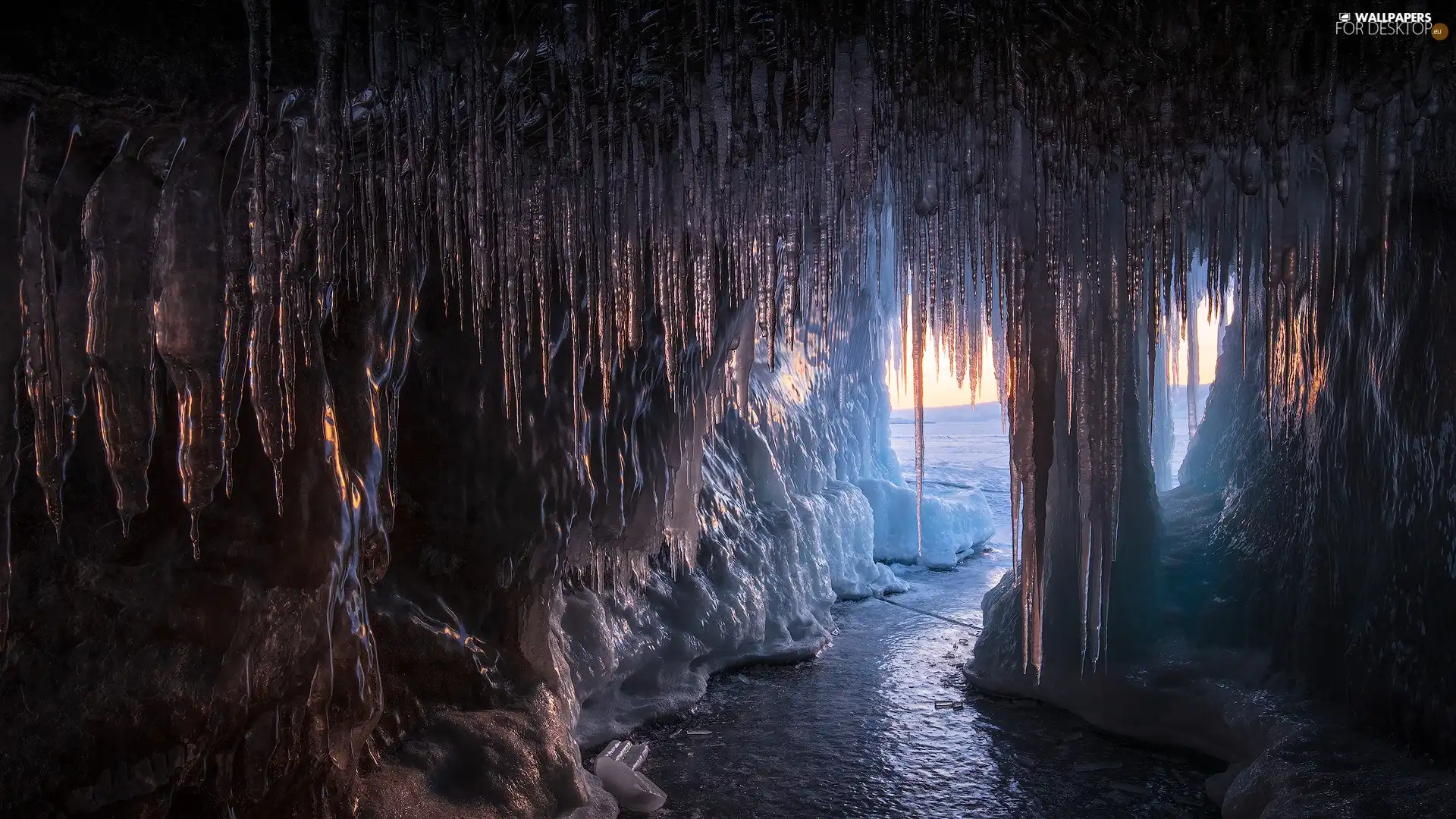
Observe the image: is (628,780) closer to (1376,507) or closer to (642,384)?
(642,384)

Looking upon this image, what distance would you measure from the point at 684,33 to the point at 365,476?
252cm

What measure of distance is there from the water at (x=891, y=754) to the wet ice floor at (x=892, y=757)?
12 mm

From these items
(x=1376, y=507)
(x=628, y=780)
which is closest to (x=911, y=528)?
(x=1376, y=507)

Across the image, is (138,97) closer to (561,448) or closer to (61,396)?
(61,396)

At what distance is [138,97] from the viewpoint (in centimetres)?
286

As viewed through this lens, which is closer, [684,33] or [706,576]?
[684,33]

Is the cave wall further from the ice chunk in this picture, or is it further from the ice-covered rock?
the ice-covered rock

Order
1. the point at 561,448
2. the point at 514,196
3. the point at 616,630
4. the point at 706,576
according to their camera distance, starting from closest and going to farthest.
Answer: the point at 514,196 → the point at 561,448 → the point at 616,630 → the point at 706,576

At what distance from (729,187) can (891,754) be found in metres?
3.93

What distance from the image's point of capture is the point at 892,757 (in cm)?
555

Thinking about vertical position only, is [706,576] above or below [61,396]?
below

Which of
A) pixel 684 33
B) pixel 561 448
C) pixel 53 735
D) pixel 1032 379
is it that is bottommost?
pixel 53 735

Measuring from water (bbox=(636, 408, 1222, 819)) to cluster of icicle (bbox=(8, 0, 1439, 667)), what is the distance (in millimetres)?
1112

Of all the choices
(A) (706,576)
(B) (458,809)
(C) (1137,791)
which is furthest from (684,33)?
(A) (706,576)
